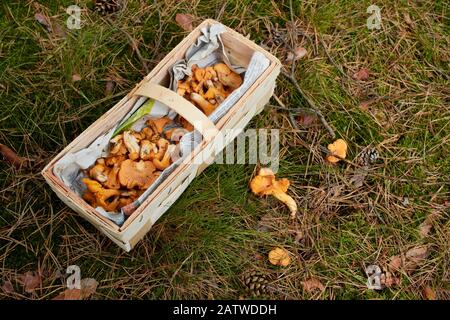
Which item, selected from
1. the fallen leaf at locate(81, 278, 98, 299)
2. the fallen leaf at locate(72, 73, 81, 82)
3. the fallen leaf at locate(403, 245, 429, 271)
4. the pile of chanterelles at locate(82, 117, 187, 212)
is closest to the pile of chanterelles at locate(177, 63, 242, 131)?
the pile of chanterelles at locate(82, 117, 187, 212)

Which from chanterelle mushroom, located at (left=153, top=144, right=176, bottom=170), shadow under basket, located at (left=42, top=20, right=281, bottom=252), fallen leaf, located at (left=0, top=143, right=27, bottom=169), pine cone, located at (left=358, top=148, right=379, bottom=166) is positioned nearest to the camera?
shadow under basket, located at (left=42, top=20, right=281, bottom=252)

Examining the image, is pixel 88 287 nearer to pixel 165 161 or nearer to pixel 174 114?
pixel 165 161

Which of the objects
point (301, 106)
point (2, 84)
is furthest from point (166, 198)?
point (2, 84)

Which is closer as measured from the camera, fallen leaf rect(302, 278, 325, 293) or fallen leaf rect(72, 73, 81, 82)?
fallen leaf rect(302, 278, 325, 293)

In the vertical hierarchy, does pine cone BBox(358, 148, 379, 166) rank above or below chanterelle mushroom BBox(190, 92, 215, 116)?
below

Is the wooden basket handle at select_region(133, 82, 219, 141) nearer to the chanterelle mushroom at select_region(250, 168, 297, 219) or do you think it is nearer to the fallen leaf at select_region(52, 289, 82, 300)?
the chanterelle mushroom at select_region(250, 168, 297, 219)

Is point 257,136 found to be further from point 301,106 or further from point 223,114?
point 223,114
